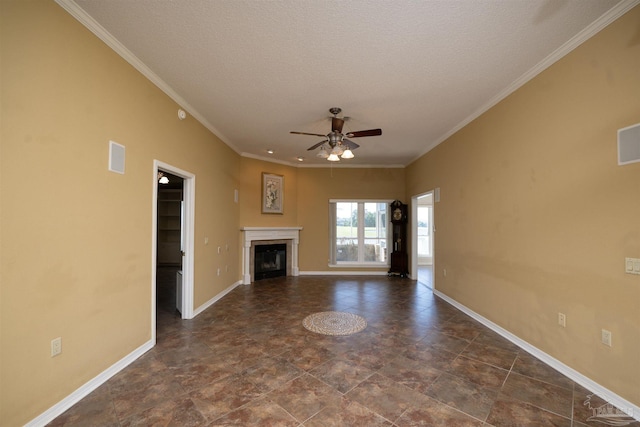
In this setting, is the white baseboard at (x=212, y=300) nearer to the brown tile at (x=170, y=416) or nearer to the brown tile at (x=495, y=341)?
the brown tile at (x=170, y=416)

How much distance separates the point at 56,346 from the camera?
1814 mm

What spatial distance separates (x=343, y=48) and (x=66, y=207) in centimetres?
253

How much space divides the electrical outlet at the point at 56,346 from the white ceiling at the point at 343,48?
2.36m

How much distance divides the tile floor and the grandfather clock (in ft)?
9.28

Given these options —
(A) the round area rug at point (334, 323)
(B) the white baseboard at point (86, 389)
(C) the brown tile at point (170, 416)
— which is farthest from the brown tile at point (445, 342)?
(B) the white baseboard at point (86, 389)

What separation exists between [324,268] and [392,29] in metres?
5.65

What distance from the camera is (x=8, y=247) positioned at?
154 cm

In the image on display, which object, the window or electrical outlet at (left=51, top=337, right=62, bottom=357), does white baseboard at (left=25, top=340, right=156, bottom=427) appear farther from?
the window

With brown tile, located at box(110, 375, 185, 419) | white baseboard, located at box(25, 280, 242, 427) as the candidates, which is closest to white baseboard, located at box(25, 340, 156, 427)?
white baseboard, located at box(25, 280, 242, 427)

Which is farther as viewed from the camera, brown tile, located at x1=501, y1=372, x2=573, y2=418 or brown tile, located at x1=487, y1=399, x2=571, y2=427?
brown tile, located at x1=501, y1=372, x2=573, y2=418

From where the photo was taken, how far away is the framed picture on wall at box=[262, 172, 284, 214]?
6121 mm

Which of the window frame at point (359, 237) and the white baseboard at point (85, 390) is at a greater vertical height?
the window frame at point (359, 237)

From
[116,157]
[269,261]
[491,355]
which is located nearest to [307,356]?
[491,355]

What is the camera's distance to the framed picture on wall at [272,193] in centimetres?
612
